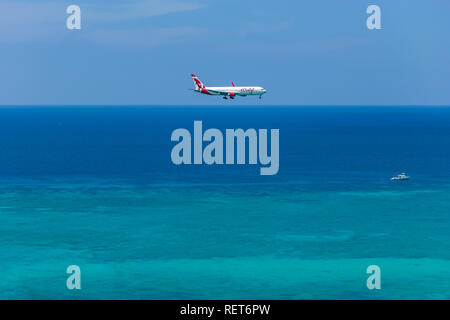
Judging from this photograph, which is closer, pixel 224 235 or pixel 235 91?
pixel 224 235

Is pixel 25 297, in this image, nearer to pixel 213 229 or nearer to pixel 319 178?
pixel 213 229

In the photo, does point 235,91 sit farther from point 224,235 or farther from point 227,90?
point 224,235

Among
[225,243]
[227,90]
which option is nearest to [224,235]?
[225,243]

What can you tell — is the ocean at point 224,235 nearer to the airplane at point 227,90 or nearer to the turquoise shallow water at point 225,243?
the turquoise shallow water at point 225,243

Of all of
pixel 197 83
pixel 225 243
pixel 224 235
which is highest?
pixel 197 83

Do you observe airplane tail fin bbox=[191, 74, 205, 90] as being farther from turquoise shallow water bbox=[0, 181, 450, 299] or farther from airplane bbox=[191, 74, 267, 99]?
turquoise shallow water bbox=[0, 181, 450, 299]

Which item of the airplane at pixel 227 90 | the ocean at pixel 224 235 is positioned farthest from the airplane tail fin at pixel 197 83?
the ocean at pixel 224 235

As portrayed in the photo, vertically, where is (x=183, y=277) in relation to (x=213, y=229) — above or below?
below
